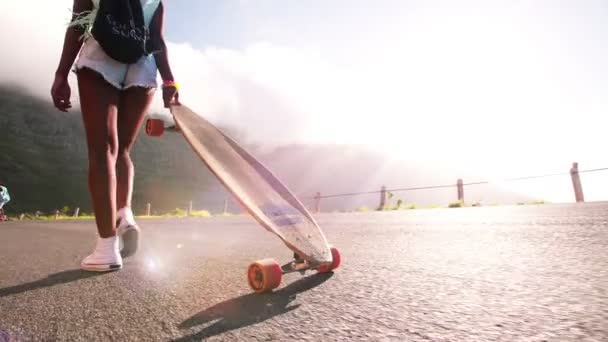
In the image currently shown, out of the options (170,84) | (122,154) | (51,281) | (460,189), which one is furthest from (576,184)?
(51,281)

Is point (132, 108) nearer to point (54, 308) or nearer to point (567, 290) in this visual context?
point (54, 308)

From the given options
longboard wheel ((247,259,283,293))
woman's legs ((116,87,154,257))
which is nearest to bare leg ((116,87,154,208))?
woman's legs ((116,87,154,257))

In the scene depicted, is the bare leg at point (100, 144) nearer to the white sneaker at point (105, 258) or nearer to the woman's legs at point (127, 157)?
the white sneaker at point (105, 258)

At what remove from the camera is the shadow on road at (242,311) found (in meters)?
1.12

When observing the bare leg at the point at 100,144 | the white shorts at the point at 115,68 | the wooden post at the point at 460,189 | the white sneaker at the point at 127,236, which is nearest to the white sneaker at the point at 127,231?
the white sneaker at the point at 127,236

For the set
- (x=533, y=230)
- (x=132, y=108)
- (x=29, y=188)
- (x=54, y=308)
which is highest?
(x=29, y=188)

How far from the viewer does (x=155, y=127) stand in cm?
232

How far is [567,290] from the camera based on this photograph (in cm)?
132

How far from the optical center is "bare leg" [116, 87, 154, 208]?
2.40 metres

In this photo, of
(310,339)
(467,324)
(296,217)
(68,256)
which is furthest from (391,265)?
(68,256)

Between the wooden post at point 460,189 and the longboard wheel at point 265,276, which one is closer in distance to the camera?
the longboard wheel at point 265,276

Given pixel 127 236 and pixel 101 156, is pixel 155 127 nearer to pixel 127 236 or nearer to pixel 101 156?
pixel 101 156

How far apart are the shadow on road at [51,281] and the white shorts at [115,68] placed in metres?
1.07

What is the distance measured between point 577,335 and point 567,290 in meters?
0.47
